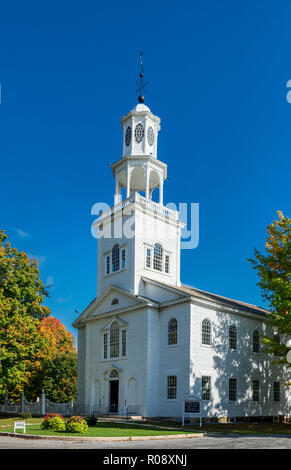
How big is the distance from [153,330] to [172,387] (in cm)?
404

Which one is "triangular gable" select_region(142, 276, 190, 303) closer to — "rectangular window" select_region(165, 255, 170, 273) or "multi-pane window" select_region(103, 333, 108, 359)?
"rectangular window" select_region(165, 255, 170, 273)

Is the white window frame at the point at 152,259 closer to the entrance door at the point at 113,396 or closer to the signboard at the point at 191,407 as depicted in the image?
the entrance door at the point at 113,396

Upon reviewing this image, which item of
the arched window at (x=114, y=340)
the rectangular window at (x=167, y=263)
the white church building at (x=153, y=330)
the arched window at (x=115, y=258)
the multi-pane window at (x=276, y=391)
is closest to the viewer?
the white church building at (x=153, y=330)

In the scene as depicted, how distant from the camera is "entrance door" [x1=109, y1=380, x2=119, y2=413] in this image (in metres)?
35.4

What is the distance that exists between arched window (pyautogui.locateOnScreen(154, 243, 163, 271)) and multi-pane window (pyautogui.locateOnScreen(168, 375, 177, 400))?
29.5 feet

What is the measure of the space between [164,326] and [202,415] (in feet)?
20.6

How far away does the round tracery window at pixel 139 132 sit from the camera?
40594 millimetres

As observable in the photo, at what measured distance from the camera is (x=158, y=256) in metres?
38.4

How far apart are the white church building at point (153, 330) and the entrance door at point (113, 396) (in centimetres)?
7

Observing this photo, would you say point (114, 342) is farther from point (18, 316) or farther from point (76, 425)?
point (76, 425)

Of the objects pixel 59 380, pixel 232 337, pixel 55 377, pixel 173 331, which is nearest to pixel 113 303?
pixel 173 331

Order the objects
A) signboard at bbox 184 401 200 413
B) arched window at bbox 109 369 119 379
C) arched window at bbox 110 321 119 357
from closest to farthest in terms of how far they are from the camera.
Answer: signboard at bbox 184 401 200 413 → arched window at bbox 109 369 119 379 → arched window at bbox 110 321 119 357

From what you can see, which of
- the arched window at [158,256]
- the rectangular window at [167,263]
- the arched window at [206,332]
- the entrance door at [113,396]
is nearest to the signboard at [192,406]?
the arched window at [206,332]

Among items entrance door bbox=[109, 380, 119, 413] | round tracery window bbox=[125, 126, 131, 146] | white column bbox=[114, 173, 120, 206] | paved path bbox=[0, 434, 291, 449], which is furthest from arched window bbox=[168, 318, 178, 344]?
round tracery window bbox=[125, 126, 131, 146]
